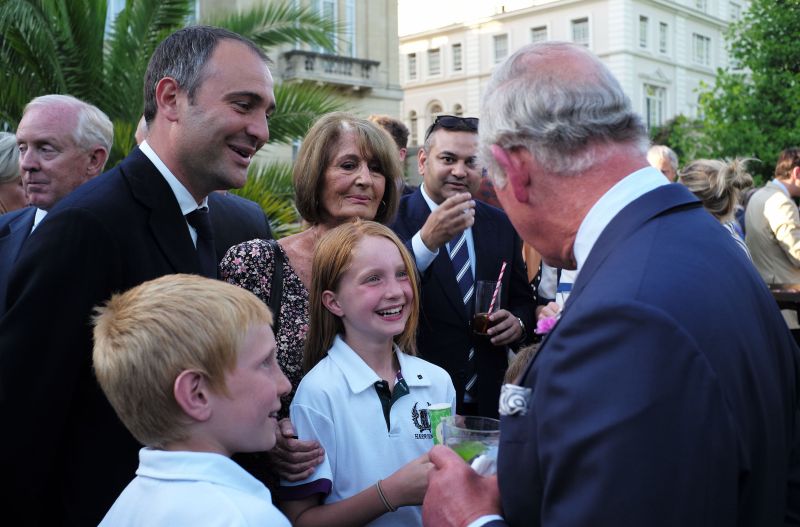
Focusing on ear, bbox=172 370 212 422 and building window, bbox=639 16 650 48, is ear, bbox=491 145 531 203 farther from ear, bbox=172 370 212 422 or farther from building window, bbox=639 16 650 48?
building window, bbox=639 16 650 48

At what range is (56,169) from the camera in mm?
4008

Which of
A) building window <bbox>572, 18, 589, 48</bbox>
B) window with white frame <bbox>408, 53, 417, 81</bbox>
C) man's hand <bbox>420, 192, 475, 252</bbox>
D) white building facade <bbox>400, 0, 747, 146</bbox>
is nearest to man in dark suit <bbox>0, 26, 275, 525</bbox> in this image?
man's hand <bbox>420, 192, 475, 252</bbox>

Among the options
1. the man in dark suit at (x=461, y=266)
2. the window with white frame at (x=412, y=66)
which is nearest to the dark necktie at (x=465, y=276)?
the man in dark suit at (x=461, y=266)

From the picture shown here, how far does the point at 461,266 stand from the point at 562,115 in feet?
7.67

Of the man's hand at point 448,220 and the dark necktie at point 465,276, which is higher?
the man's hand at point 448,220

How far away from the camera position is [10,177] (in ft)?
16.9

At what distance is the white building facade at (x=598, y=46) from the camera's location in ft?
159

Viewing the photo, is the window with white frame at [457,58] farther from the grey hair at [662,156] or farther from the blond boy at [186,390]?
the blond boy at [186,390]

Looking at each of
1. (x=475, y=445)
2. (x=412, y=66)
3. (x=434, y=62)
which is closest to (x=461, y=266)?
(x=475, y=445)

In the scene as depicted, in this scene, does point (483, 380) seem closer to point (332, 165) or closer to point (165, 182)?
point (332, 165)

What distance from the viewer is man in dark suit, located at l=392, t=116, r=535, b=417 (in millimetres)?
3705

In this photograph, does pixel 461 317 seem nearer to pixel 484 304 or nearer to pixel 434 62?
pixel 484 304

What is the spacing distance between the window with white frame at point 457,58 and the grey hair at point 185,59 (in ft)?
180

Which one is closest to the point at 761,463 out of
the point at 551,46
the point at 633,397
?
the point at 633,397
